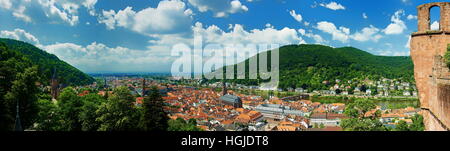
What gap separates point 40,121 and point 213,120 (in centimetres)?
1924

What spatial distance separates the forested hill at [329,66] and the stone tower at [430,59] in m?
58.3

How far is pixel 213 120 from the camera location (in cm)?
2909

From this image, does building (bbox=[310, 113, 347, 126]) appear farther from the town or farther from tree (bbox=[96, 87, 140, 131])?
tree (bbox=[96, 87, 140, 131])

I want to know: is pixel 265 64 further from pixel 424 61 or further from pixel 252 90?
pixel 424 61

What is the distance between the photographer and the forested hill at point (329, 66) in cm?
6631

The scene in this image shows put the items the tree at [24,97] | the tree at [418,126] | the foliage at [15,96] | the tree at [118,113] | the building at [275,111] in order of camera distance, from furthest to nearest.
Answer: the building at [275,111] → the tree at [418,126] → the tree at [118,113] → the tree at [24,97] → the foliage at [15,96]

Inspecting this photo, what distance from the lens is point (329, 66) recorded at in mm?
74500

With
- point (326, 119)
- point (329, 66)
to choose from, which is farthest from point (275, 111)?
point (329, 66)

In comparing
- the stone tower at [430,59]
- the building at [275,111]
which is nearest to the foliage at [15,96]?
the stone tower at [430,59]

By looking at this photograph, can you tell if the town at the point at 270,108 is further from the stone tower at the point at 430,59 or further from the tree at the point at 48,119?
the stone tower at the point at 430,59

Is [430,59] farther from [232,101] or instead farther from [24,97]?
[232,101]

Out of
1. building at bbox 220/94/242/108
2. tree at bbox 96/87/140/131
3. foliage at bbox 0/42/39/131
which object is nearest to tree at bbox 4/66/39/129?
foliage at bbox 0/42/39/131

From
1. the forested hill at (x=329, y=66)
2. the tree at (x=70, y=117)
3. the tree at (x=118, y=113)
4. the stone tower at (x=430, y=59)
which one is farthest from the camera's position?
the forested hill at (x=329, y=66)

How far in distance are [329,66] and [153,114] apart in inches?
2812
